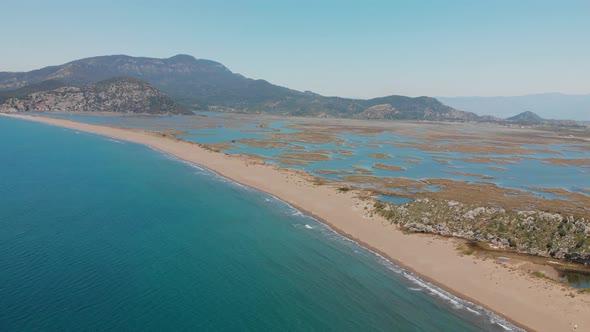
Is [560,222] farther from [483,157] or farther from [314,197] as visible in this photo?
[483,157]

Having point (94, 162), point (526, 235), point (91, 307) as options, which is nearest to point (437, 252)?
point (526, 235)

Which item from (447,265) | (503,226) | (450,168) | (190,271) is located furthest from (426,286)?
(450,168)

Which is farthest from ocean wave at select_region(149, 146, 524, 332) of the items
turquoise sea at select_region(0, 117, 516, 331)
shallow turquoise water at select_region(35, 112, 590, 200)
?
shallow turquoise water at select_region(35, 112, 590, 200)

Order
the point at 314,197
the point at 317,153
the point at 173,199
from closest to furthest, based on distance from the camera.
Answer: the point at 173,199 → the point at 314,197 → the point at 317,153

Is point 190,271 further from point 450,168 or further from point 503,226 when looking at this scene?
point 450,168

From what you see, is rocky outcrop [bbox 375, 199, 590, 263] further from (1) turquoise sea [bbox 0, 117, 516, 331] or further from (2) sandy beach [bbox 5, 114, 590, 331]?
(1) turquoise sea [bbox 0, 117, 516, 331]

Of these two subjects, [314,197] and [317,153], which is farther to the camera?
[317,153]

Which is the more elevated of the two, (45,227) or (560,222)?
(560,222)

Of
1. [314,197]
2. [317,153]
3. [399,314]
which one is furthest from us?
[317,153]
